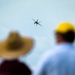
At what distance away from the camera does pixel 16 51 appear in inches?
294

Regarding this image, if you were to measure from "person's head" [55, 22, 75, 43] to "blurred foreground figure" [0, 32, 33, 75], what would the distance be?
90 cm

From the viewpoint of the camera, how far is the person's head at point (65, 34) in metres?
6.84

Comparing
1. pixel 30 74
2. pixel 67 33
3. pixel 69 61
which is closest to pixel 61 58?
pixel 69 61

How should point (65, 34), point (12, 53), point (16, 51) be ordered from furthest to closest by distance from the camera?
1. point (16, 51)
2. point (12, 53)
3. point (65, 34)

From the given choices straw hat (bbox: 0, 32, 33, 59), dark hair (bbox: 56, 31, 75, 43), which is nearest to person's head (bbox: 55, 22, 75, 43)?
dark hair (bbox: 56, 31, 75, 43)

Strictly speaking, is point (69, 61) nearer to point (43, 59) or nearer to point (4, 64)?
point (43, 59)

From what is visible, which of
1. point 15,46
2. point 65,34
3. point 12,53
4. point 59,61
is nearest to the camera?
point 59,61

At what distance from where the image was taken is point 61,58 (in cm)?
665

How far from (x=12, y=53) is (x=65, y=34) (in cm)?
150

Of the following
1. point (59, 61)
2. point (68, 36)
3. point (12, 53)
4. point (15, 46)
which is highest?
point (68, 36)

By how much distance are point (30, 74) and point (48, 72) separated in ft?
3.59

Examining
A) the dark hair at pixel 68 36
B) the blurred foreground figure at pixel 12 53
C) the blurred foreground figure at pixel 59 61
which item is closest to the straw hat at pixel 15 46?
the blurred foreground figure at pixel 12 53

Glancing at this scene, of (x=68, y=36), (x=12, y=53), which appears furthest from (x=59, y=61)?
(x=12, y=53)

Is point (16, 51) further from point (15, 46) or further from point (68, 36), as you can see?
point (68, 36)
